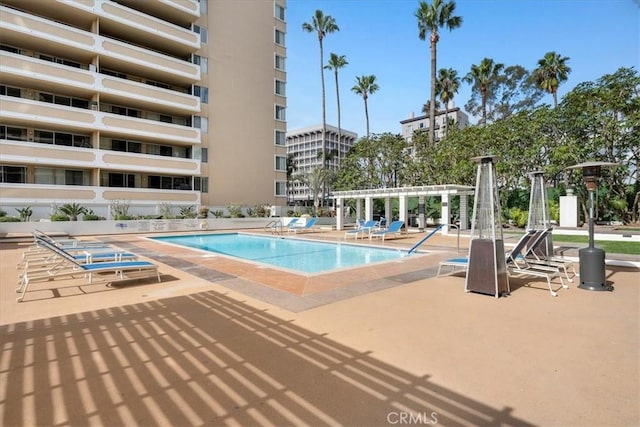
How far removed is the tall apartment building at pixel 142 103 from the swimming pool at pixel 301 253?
10804 mm

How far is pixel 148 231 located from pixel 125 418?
23147 millimetres

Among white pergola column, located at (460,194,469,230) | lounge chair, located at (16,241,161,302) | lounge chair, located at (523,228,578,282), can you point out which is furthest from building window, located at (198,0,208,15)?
lounge chair, located at (523,228,578,282)

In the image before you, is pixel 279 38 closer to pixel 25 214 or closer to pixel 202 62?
pixel 202 62

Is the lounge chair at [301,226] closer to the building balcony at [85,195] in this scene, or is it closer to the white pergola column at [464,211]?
the white pergola column at [464,211]

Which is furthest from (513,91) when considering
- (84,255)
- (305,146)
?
(305,146)

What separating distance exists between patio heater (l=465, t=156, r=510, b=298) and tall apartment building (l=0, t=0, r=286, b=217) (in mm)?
26105

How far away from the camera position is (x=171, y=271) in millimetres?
8727

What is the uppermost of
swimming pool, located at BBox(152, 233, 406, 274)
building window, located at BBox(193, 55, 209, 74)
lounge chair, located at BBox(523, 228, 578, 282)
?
building window, located at BBox(193, 55, 209, 74)

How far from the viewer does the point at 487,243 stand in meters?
6.39

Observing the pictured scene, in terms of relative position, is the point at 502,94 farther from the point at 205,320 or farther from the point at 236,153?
the point at 205,320

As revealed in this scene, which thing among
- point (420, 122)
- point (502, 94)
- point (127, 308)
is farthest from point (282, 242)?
point (420, 122)

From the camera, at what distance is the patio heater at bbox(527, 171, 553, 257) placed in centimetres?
888

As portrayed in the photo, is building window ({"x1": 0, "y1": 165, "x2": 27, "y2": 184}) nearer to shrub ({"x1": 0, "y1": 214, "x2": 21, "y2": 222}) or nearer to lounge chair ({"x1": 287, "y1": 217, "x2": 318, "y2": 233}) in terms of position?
shrub ({"x1": 0, "y1": 214, "x2": 21, "y2": 222})

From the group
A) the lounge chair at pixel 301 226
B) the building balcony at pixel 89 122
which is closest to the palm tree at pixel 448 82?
the lounge chair at pixel 301 226
